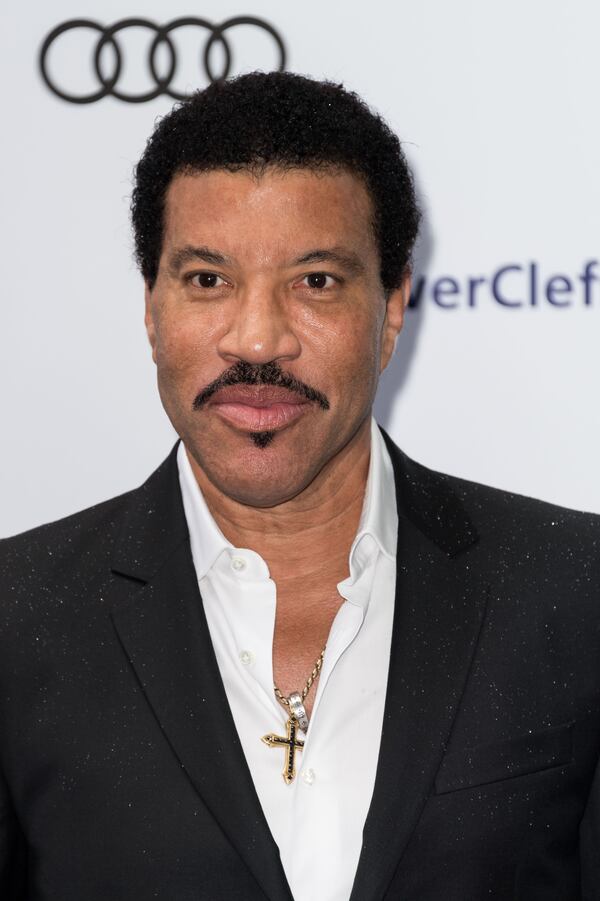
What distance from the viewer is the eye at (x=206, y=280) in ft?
6.56

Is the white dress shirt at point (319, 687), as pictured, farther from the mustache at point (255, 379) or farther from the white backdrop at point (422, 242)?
the white backdrop at point (422, 242)

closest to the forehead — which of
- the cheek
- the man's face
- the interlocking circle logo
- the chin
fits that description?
the man's face

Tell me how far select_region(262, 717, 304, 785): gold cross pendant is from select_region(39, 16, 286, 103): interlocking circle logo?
5.64ft

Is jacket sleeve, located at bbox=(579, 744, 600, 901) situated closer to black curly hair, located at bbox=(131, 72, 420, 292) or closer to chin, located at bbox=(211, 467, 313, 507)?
chin, located at bbox=(211, 467, 313, 507)

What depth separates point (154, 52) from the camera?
121 inches

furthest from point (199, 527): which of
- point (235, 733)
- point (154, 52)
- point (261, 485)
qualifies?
point (154, 52)

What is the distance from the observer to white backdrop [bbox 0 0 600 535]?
294cm

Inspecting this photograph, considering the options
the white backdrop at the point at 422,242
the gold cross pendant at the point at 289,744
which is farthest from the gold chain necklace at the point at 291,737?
the white backdrop at the point at 422,242

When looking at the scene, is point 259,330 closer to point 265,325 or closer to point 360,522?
point 265,325

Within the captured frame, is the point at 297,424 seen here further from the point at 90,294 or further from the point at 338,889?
the point at 90,294

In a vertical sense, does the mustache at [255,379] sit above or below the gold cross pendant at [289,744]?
above

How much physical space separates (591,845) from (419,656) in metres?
0.43

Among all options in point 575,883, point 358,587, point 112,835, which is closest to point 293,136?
point 358,587

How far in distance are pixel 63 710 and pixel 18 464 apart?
1.34 metres
